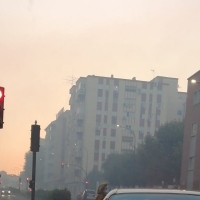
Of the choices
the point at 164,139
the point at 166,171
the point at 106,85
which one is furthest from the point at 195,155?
the point at 106,85

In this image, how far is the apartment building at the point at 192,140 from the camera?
5919 centimetres

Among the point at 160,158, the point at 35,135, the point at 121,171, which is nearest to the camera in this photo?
the point at 35,135

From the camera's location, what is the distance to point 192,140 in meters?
61.2

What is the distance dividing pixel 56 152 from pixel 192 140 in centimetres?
11329

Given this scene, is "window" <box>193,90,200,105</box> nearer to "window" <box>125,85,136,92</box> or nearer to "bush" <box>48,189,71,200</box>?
"bush" <box>48,189,71,200</box>

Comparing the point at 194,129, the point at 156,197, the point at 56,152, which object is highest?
the point at 194,129

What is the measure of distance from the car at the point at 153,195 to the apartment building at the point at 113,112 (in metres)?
122

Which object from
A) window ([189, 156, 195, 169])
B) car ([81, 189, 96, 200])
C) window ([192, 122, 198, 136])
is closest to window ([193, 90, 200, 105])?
window ([192, 122, 198, 136])

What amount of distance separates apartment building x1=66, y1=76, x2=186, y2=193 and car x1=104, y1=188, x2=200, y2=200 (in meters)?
122

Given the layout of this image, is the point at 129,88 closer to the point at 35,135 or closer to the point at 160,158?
the point at 160,158

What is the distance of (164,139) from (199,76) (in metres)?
25.1

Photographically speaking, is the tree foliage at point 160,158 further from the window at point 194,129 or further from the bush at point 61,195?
the bush at point 61,195

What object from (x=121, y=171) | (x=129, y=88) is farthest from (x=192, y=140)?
(x=129, y=88)

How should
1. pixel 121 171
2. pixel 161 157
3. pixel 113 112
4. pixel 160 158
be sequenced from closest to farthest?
pixel 160 158 → pixel 161 157 → pixel 121 171 → pixel 113 112
